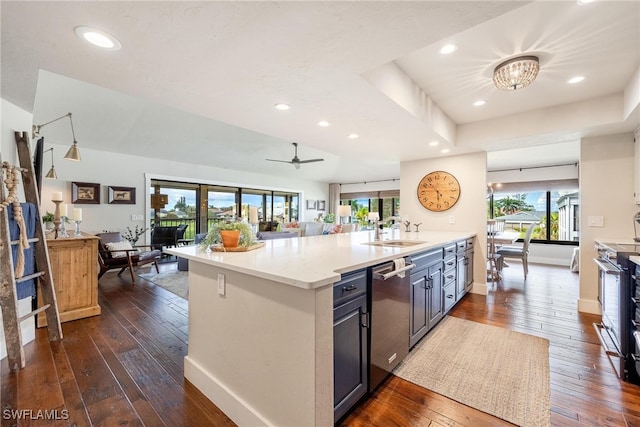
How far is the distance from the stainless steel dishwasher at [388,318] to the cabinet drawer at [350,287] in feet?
0.34

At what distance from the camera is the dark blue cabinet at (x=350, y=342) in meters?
1.45

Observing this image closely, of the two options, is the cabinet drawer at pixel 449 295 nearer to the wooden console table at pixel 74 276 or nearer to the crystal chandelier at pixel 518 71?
the crystal chandelier at pixel 518 71

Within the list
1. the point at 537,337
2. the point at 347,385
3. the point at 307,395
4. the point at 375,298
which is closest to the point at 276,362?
the point at 307,395

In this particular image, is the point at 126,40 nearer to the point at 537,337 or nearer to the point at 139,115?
the point at 537,337

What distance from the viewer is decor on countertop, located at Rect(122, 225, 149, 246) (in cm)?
589

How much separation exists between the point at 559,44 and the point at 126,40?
2.76 meters

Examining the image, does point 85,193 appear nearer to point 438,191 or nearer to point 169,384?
point 169,384

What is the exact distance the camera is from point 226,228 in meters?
2.09

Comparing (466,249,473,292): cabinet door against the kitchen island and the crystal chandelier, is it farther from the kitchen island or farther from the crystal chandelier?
the kitchen island

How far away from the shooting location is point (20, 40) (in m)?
1.44

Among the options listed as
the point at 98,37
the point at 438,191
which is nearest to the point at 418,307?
the point at 438,191

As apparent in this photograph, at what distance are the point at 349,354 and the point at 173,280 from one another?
13.6 ft

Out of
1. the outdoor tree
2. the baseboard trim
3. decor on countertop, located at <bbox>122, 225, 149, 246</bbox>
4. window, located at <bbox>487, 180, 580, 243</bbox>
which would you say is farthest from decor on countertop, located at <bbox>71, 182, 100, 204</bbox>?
the outdoor tree

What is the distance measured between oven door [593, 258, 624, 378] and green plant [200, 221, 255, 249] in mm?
2675
